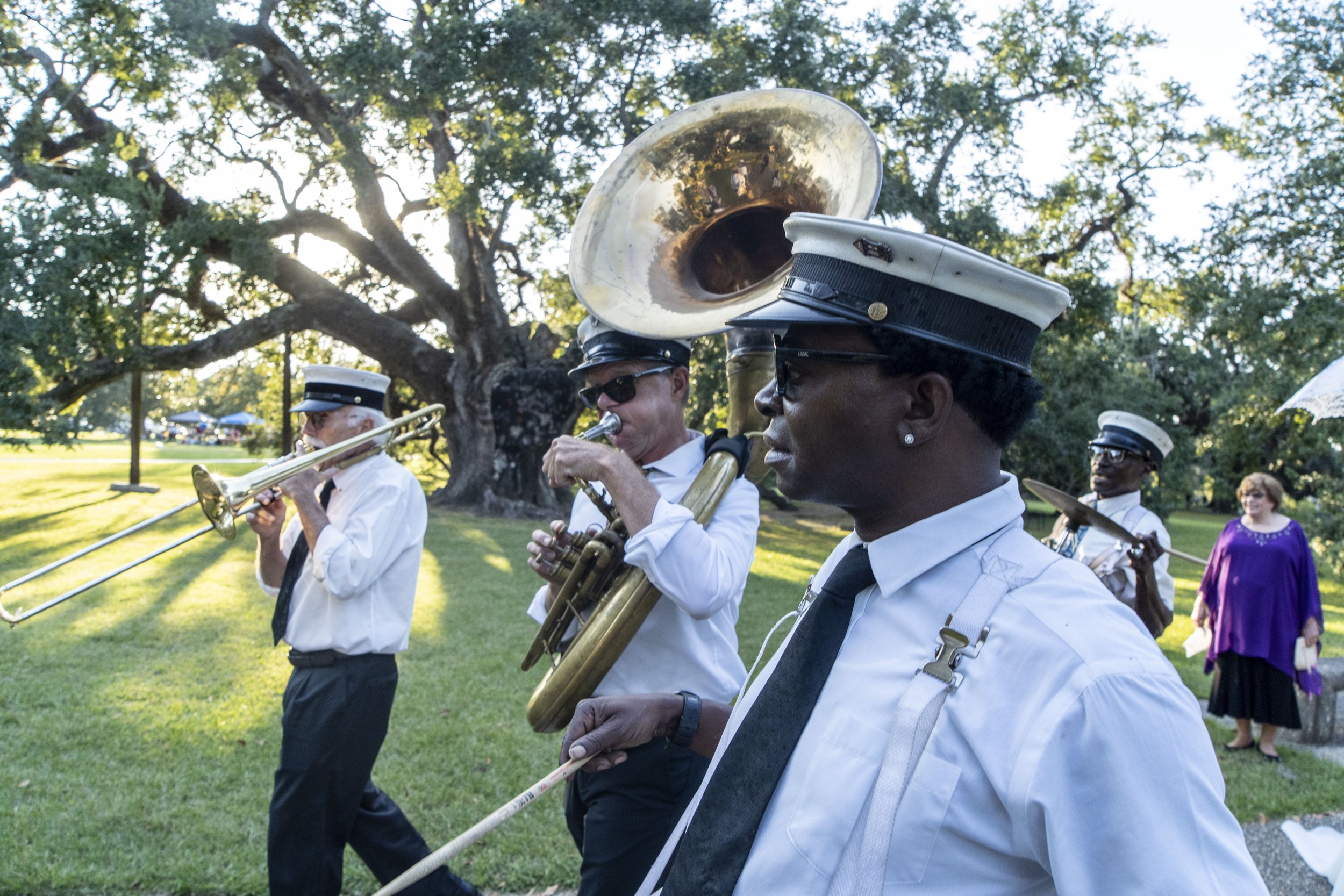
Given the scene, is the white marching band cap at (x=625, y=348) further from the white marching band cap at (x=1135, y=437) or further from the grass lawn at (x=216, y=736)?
the white marching band cap at (x=1135, y=437)

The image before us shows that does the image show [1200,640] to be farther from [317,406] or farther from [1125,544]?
[317,406]

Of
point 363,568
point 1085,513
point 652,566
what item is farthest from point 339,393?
point 1085,513

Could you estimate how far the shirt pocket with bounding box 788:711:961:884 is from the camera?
1132 mm

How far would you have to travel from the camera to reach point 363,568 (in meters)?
3.50

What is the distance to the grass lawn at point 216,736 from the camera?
4.19m

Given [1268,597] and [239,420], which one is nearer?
[1268,597]

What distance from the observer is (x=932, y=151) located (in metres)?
16.3

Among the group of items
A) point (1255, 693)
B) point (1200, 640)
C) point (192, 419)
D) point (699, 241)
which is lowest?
point (192, 419)

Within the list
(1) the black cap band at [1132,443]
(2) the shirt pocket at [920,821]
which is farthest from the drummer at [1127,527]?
(2) the shirt pocket at [920,821]

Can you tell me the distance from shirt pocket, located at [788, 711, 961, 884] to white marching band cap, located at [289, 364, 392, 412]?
315 cm

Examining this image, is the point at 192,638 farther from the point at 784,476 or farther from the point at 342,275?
the point at 342,275

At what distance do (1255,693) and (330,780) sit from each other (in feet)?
19.5

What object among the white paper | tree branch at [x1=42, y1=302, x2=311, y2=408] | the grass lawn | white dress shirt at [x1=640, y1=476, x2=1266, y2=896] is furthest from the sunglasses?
tree branch at [x1=42, y1=302, x2=311, y2=408]

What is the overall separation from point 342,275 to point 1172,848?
72.1 feet
